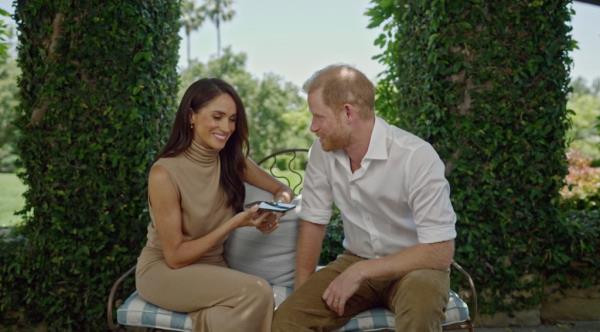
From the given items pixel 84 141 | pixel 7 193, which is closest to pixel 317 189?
pixel 84 141

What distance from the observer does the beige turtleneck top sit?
9.12ft

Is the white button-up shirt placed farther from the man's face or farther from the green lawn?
the green lawn

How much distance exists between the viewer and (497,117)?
382 centimetres

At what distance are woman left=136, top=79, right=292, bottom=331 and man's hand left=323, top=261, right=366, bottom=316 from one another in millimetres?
261

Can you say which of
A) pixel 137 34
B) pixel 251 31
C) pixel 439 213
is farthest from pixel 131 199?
pixel 251 31

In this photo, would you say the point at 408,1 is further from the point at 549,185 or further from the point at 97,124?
the point at 97,124

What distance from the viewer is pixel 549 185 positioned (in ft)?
12.9

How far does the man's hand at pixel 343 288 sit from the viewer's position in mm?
2461

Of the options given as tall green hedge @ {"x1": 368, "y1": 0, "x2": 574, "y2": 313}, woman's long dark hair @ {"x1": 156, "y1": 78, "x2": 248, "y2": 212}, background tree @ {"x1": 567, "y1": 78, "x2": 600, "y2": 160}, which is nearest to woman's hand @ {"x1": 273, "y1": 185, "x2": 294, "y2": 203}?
woman's long dark hair @ {"x1": 156, "y1": 78, "x2": 248, "y2": 212}

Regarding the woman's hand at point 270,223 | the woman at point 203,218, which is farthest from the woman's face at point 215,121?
the woman's hand at point 270,223

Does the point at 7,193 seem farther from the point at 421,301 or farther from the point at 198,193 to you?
the point at 421,301

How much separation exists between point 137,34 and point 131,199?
3.16 feet

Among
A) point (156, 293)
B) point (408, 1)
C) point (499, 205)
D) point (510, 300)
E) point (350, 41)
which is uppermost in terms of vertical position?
point (350, 41)

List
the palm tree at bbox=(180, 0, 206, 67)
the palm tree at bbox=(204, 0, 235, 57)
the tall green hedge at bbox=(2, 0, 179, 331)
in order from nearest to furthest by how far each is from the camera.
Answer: the tall green hedge at bbox=(2, 0, 179, 331)
the palm tree at bbox=(180, 0, 206, 67)
the palm tree at bbox=(204, 0, 235, 57)
